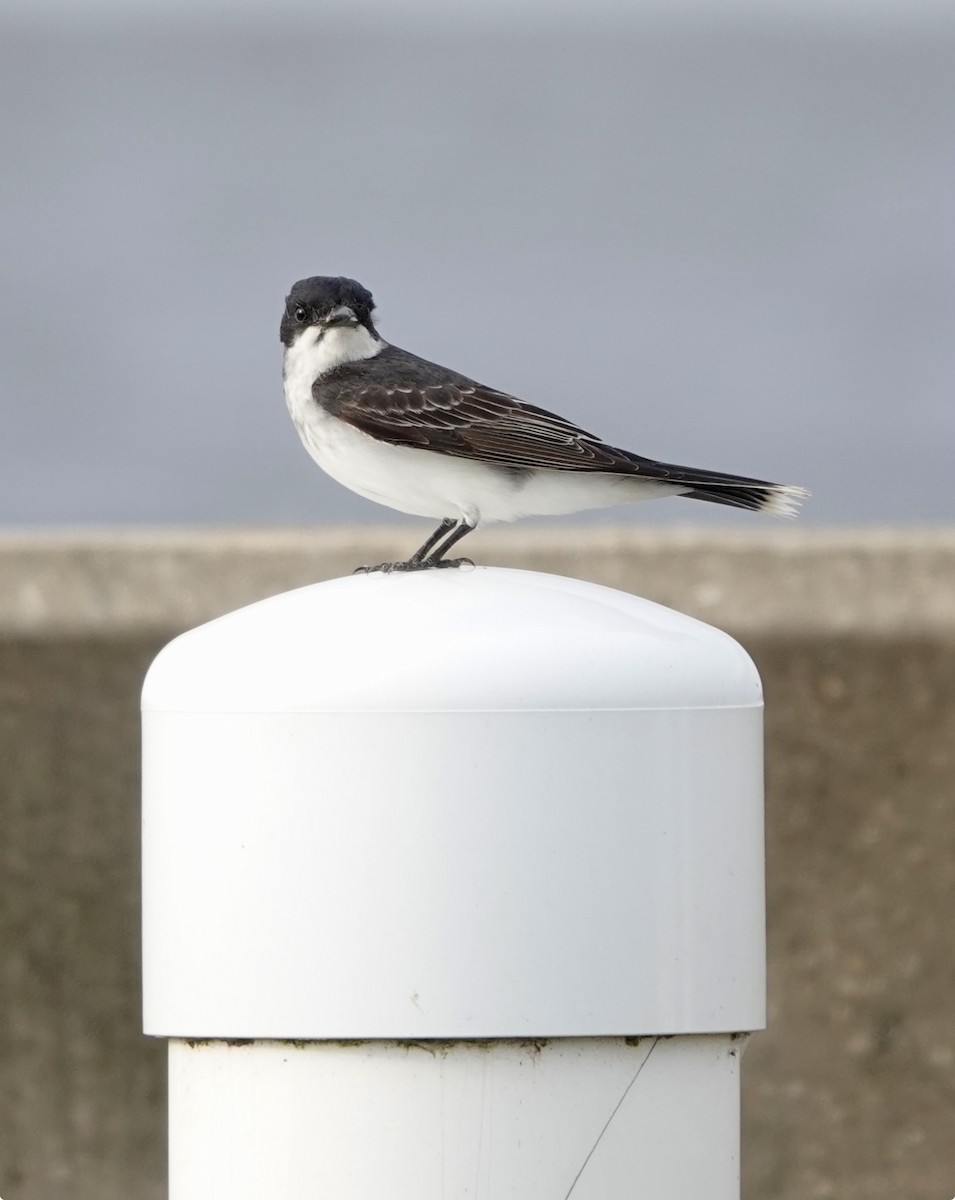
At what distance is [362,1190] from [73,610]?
8.73 ft

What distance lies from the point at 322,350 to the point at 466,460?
0.92m

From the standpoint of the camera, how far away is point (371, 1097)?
2.74 metres

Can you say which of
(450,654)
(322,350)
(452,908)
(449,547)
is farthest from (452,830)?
(322,350)

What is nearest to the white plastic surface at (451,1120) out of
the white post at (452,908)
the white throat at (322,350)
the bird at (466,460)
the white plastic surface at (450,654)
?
the white post at (452,908)

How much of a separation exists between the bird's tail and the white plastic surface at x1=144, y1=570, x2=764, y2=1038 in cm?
173

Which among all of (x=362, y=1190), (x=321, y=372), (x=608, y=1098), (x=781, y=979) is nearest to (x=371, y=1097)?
(x=362, y=1190)

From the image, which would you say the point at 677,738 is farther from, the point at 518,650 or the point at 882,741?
the point at 882,741

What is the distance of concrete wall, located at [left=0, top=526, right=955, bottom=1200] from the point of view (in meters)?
5.01

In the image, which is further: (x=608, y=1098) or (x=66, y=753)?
(x=66, y=753)

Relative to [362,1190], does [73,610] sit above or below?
above

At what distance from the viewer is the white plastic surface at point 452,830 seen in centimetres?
271

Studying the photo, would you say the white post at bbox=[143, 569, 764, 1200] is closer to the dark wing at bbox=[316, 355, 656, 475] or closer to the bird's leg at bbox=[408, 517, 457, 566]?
the bird's leg at bbox=[408, 517, 457, 566]

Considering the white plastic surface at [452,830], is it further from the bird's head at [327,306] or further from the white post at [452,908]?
the bird's head at [327,306]

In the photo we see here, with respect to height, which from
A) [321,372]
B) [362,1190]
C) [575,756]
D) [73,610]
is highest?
[321,372]
